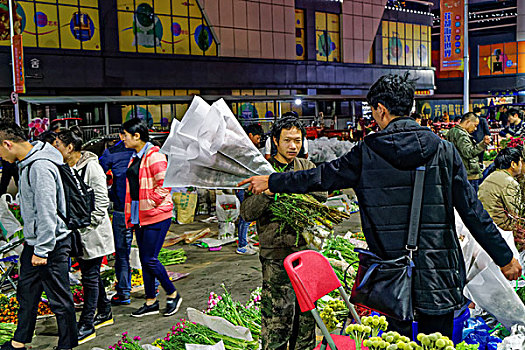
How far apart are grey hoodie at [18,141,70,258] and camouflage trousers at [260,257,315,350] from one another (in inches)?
70.4

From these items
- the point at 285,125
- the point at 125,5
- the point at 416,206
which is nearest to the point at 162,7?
the point at 125,5

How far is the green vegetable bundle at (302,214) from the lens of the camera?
3.46 m

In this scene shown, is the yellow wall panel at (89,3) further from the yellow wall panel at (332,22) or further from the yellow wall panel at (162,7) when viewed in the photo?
the yellow wall panel at (332,22)

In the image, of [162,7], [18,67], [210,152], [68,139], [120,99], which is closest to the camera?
A: [210,152]

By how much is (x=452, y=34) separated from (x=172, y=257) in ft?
46.8

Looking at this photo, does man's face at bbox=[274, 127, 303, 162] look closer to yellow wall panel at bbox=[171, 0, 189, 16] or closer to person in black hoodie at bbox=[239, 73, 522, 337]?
person in black hoodie at bbox=[239, 73, 522, 337]

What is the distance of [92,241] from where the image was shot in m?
4.96

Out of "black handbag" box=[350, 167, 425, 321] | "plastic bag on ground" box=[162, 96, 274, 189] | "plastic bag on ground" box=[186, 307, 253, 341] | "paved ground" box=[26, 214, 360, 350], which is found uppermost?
"plastic bag on ground" box=[162, 96, 274, 189]

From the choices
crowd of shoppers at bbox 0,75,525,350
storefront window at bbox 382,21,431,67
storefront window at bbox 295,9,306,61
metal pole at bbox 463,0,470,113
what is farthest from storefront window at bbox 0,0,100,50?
storefront window at bbox 382,21,431,67

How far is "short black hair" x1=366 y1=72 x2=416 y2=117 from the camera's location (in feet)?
9.08

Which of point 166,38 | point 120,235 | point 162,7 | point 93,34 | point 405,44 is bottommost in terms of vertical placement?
point 120,235

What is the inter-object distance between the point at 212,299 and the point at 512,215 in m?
2.70

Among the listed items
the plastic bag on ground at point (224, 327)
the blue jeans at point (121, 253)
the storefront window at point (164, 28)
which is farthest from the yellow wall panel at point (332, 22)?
the plastic bag on ground at point (224, 327)

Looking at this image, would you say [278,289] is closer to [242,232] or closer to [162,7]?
[242,232]
